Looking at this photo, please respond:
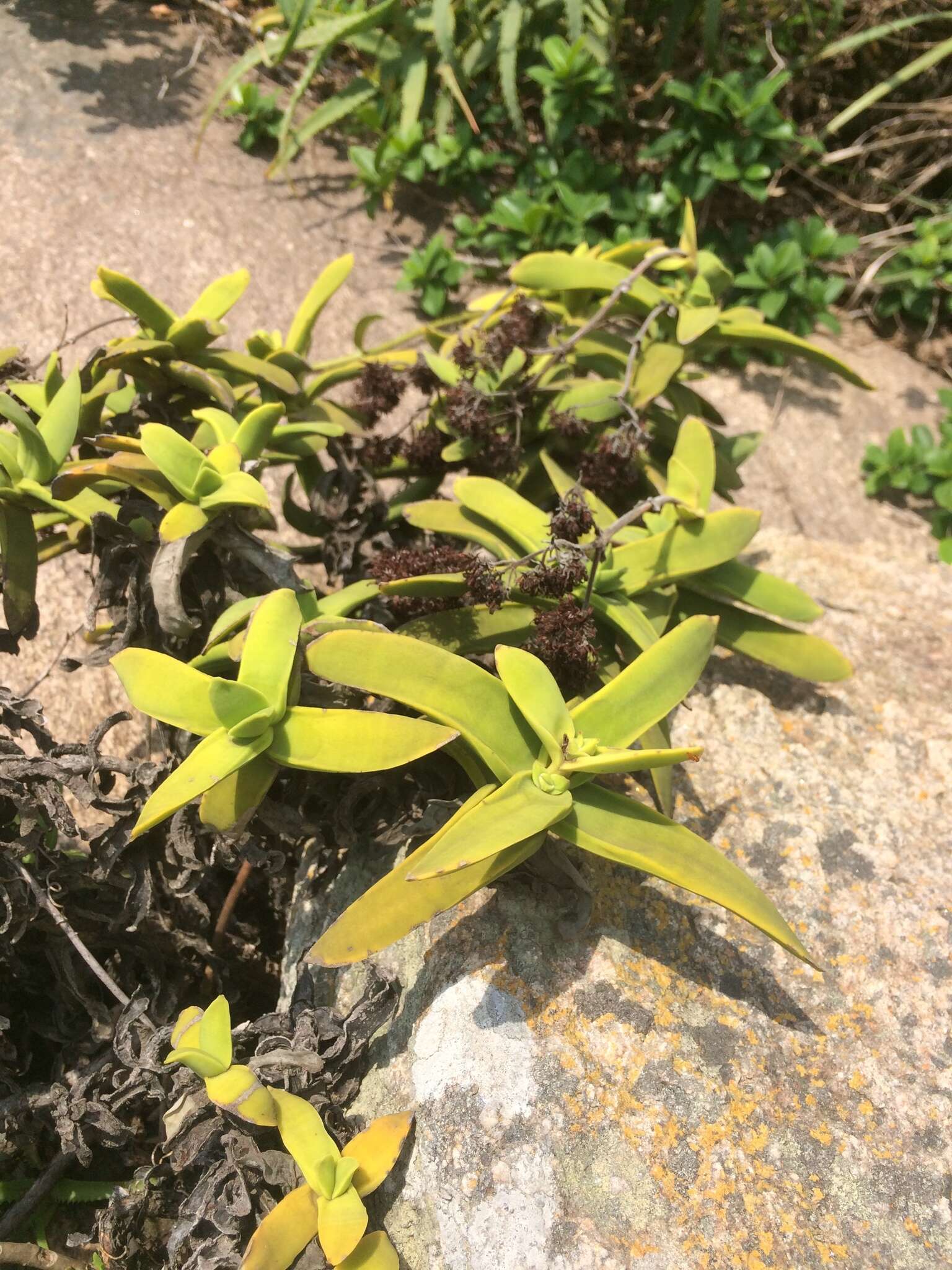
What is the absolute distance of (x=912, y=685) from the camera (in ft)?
6.40

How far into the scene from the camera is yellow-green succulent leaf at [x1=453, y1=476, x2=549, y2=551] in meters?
1.71

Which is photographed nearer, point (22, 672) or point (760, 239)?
point (22, 672)

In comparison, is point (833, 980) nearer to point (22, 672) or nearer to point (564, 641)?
point (564, 641)

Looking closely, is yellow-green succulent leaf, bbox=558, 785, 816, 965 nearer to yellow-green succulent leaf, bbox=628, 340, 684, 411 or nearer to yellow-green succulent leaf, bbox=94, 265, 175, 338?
yellow-green succulent leaf, bbox=628, 340, 684, 411

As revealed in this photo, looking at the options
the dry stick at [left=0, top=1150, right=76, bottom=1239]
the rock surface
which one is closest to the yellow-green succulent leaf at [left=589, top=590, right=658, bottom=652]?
the rock surface

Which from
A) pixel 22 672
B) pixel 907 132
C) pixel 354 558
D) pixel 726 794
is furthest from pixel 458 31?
pixel 726 794

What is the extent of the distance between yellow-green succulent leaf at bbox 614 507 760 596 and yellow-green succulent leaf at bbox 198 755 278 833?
0.71 meters

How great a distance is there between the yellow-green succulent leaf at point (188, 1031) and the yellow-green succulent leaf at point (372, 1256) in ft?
1.01

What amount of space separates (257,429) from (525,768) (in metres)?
0.74

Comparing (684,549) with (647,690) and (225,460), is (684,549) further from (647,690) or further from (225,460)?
(225,460)

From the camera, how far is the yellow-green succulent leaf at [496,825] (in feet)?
3.71

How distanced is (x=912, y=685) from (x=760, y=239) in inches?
71.1

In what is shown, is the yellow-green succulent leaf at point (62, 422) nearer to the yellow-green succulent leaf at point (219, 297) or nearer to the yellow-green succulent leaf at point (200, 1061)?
the yellow-green succulent leaf at point (219, 297)

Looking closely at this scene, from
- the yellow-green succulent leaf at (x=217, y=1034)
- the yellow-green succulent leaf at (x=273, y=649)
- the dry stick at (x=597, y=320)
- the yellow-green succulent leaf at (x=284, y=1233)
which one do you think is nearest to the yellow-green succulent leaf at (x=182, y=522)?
the yellow-green succulent leaf at (x=273, y=649)
